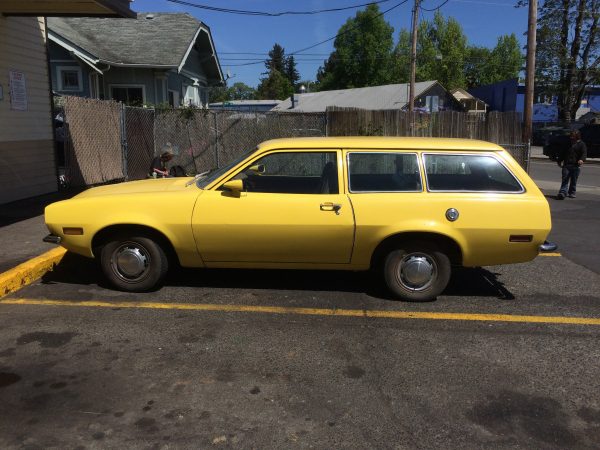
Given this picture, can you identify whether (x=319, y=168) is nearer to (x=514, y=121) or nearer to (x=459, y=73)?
(x=514, y=121)

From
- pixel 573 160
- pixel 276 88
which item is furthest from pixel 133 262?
pixel 276 88

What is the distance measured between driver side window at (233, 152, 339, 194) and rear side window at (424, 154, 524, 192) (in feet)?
3.03

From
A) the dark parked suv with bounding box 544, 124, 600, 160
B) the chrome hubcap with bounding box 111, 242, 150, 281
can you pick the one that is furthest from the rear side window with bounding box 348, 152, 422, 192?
the dark parked suv with bounding box 544, 124, 600, 160

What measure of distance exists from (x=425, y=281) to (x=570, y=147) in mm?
9625

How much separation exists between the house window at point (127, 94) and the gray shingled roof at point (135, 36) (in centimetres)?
117

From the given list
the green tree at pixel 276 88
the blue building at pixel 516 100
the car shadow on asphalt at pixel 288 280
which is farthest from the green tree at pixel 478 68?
the car shadow on asphalt at pixel 288 280

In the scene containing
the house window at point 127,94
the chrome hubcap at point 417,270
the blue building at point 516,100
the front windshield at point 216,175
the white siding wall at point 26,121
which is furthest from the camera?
the blue building at point 516,100

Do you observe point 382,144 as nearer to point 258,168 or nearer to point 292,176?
point 292,176

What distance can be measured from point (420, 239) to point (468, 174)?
0.78 m

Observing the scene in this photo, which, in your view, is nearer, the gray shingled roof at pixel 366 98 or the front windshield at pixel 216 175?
the front windshield at pixel 216 175

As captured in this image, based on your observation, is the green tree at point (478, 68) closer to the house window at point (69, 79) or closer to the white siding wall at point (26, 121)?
the house window at point (69, 79)

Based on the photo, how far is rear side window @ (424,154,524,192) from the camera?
4957mm

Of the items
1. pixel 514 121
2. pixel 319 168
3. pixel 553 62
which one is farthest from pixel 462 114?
pixel 553 62

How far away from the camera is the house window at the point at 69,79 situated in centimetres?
1753
